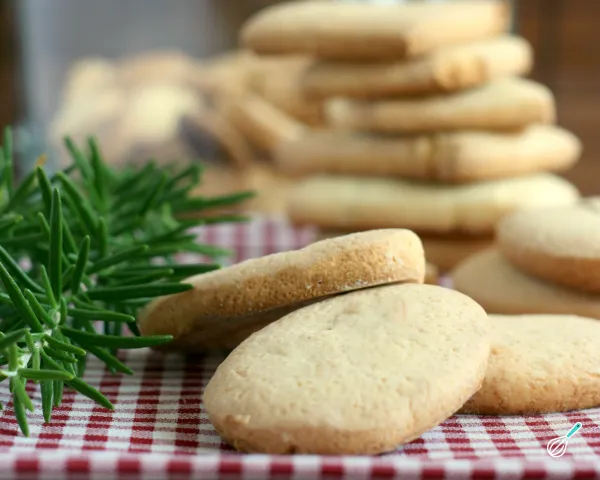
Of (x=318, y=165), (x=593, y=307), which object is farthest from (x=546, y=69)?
(x=593, y=307)

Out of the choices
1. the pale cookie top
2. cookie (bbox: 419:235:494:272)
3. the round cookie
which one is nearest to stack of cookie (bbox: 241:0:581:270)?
cookie (bbox: 419:235:494:272)

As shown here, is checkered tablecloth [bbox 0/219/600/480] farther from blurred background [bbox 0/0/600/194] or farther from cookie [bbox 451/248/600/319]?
blurred background [bbox 0/0/600/194]

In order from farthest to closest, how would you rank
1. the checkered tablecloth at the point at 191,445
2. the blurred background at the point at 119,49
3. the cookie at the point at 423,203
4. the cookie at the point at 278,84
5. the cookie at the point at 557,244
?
the cookie at the point at 278,84, the blurred background at the point at 119,49, the cookie at the point at 423,203, the cookie at the point at 557,244, the checkered tablecloth at the point at 191,445

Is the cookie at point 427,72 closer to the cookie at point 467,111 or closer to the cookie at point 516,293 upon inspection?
the cookie at point 467,111

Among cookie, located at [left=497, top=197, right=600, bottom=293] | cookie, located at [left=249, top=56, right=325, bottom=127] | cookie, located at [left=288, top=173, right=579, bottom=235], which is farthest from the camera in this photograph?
cookie, located at [left=249, top=56, right=325, bottom=127]

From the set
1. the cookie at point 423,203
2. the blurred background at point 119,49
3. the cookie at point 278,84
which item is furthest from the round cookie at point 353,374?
the cookie at point 278,84
